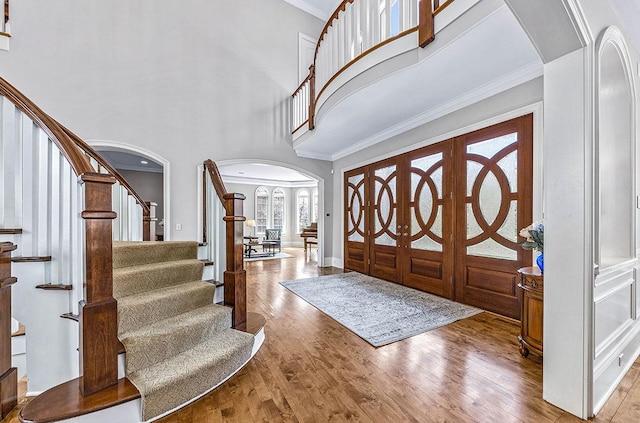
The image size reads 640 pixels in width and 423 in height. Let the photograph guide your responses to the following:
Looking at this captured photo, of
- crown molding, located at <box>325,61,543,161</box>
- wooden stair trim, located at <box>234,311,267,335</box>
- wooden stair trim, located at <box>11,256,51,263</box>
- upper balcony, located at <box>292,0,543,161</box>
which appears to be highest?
upper balcony, located at <box>292,0,543,161</box>

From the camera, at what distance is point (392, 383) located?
5.96 ft

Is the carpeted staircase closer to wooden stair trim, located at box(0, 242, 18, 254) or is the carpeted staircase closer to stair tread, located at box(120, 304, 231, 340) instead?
stair tread, located at box(120, 304, 231, 340)

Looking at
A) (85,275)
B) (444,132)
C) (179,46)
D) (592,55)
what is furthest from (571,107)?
(179,46)

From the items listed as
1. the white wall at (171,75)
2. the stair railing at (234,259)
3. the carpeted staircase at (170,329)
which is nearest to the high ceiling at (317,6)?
the white wall at (171,75)

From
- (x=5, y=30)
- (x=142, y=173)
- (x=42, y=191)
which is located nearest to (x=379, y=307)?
(x=42, y=191)

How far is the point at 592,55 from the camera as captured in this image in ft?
4.81

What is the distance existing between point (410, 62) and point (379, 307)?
9.20 feet

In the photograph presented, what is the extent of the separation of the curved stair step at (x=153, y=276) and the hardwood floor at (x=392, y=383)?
809 mm

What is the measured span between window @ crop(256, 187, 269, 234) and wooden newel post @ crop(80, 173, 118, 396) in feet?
31.6

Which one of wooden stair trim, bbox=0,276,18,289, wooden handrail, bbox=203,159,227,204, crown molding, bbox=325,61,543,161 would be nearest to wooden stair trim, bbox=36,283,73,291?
wooden stair trim, bbox=0,276,18,289

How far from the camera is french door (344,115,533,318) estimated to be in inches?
115

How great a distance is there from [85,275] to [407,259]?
3933 millimetres

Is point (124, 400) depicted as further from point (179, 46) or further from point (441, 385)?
point (179, 46)

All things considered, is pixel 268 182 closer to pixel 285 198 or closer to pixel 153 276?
pixel 285 198
